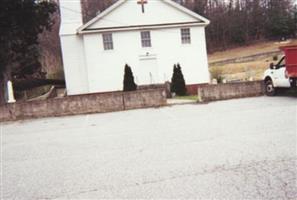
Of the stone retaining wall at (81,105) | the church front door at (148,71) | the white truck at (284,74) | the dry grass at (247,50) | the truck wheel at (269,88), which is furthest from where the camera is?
the dry grass at (247,50)

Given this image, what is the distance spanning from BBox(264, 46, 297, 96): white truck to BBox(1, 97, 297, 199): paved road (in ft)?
10.5

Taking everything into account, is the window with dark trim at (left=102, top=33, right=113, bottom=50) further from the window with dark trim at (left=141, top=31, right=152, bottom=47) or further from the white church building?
the window with dark trim at (left=141, top=31, right=152, bottom=47)

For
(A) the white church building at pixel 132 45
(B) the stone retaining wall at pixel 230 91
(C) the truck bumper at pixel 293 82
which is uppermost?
(A) the white church building at pixel 132 45

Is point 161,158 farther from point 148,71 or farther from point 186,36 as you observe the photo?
point 186,36

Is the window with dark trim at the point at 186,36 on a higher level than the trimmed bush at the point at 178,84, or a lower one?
higher

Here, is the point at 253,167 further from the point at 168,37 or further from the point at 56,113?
the point at 168,37

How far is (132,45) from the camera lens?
86.8ft

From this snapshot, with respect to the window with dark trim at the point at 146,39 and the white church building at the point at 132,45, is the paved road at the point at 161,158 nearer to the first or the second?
the white church building at the point at 132,45

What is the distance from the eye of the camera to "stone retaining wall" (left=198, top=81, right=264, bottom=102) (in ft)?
61.0

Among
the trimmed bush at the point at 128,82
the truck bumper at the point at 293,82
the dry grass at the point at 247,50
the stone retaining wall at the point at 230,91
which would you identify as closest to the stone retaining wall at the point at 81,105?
the stone retaining wall at the point at 230,91

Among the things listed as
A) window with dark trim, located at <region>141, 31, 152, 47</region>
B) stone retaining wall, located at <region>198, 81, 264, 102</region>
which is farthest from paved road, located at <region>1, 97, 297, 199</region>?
window with dark trim, located at <region>141, 31, 152, 47</region>

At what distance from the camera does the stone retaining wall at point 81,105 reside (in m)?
17.4

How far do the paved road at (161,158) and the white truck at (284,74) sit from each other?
10.5 ft

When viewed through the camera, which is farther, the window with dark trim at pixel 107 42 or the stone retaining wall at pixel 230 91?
the window with dark trim at pixel 107 42
